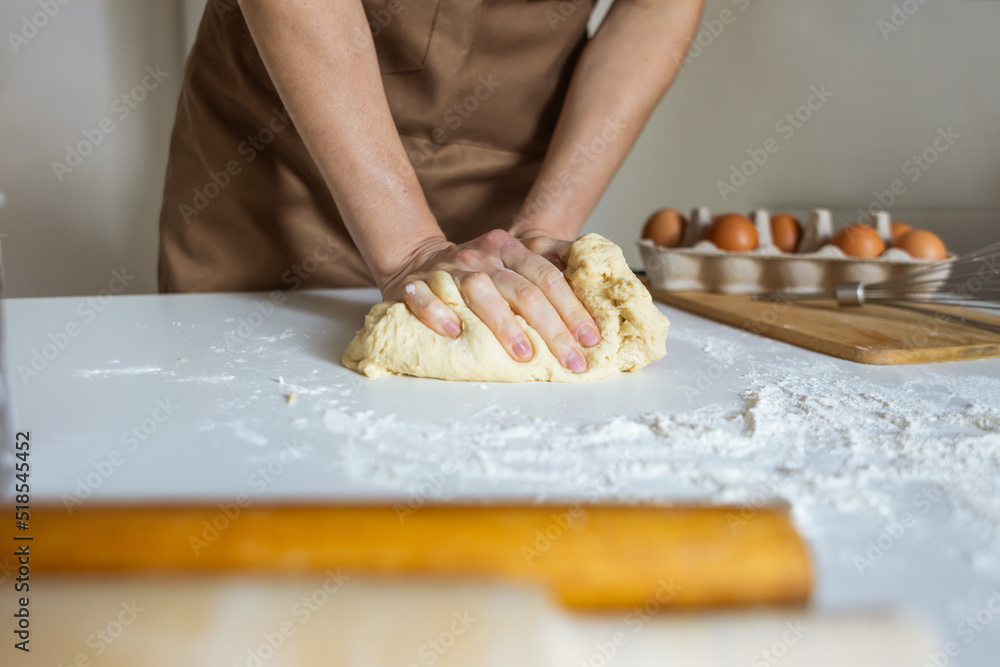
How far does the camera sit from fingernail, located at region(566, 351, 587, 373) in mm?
793

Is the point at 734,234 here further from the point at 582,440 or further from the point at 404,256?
the point at 582,440

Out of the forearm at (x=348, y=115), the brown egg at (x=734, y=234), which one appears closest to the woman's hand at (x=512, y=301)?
the forearm at (x=348, y=115)

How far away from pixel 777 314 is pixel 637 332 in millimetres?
438

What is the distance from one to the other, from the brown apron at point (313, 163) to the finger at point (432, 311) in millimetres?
615

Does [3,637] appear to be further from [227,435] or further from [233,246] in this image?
[233,246]

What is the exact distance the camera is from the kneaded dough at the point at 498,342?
782mm

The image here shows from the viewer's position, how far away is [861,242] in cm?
134

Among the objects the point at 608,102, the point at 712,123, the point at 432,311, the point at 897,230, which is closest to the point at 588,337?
the point at 432,311

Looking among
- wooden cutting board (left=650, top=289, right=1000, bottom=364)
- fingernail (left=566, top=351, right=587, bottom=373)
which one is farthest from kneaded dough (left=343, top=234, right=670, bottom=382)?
wooden cutting board (left=650, top=289, right=1000, bottom=364)

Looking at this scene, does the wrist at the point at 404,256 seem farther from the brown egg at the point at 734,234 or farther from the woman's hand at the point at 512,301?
the brown egg at the point at 734,234

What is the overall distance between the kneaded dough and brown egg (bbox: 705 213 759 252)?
608mm

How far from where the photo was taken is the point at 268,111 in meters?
1.35

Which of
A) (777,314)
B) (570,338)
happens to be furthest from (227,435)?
(777,314)

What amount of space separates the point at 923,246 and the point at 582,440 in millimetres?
1085
